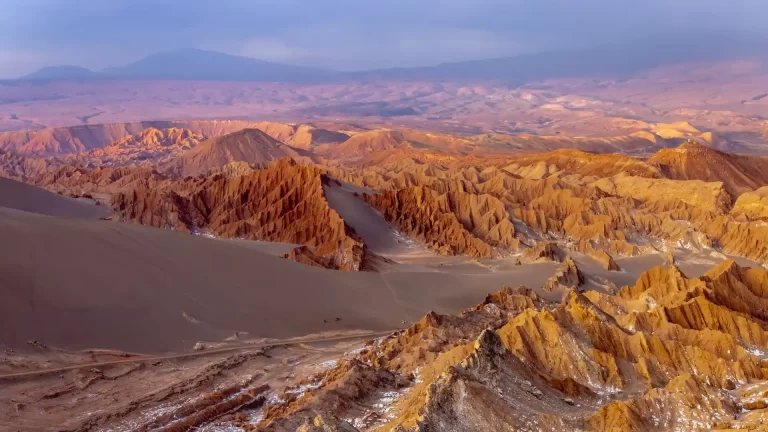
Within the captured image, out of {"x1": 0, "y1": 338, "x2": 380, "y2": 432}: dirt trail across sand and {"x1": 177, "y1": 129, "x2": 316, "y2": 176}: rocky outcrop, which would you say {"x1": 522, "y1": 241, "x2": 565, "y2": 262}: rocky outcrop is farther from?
{"x1": 177, "y1": 129, "x2": 316, "y2": 176}: rocky outcrop

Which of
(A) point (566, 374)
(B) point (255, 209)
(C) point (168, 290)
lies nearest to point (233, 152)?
(B) point (255, 209)

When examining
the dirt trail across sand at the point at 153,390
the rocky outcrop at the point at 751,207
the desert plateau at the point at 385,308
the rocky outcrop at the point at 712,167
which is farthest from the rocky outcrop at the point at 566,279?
the rocky outcrop at the point at 712,167

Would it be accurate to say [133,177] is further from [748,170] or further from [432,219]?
[748,170]

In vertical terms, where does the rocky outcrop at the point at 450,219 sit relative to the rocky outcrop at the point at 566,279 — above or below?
above

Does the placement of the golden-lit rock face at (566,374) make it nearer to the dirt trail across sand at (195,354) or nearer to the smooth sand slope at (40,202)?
the dirt trail across sand at (195,354)

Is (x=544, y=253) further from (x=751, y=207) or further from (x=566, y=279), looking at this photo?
(x=751, y=207)
